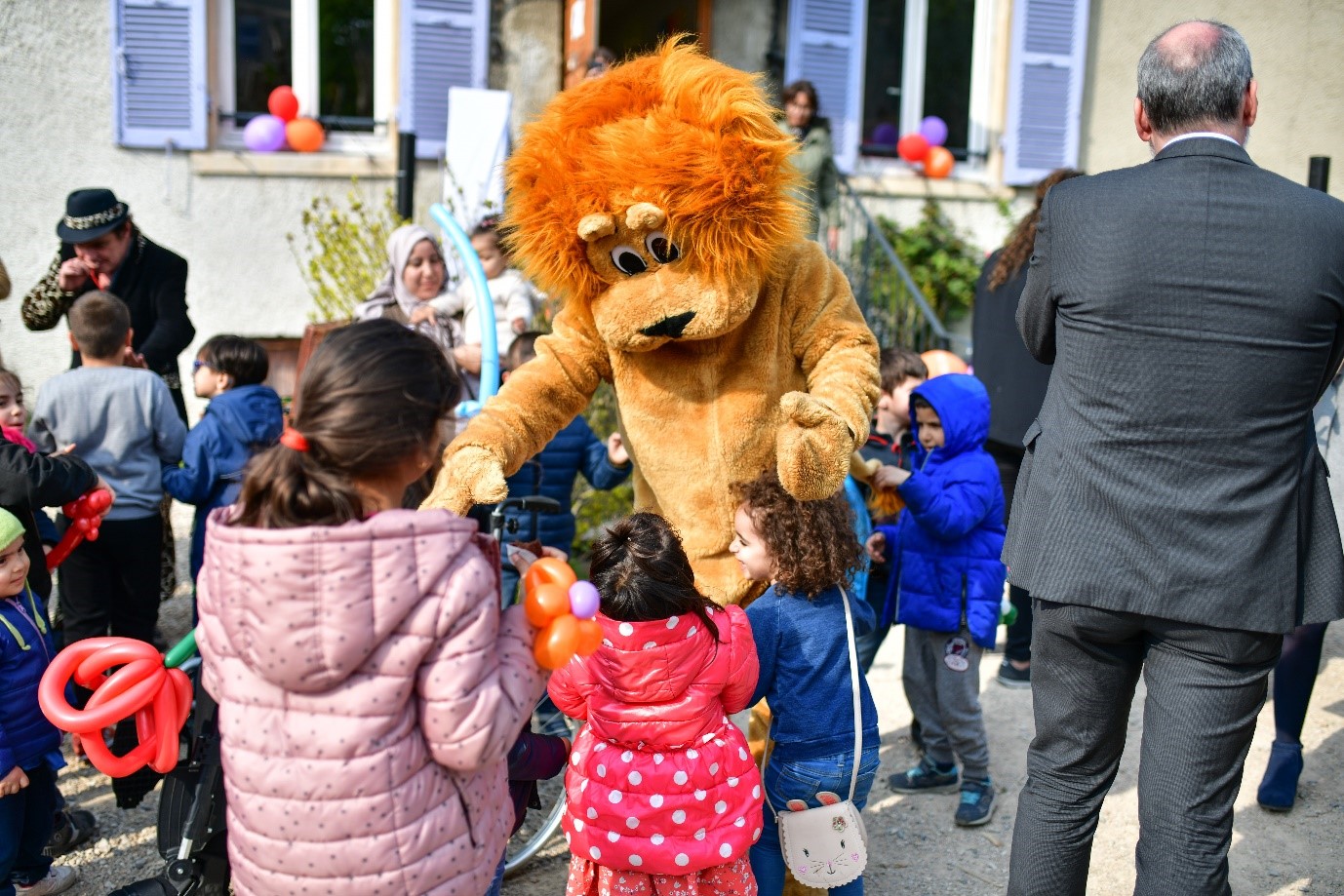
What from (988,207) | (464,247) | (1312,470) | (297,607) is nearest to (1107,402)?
(1312,470)

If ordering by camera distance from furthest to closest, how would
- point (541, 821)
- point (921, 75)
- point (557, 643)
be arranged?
point (921, 75) < point (541, 821) < point (557, 643)

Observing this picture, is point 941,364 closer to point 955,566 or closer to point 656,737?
point 955,566

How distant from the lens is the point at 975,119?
9.84 m

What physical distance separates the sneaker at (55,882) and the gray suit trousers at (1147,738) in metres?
2.54

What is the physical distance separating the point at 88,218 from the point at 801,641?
360 centimetres

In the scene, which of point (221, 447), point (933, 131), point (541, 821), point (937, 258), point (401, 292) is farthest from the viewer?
point (933, 131)

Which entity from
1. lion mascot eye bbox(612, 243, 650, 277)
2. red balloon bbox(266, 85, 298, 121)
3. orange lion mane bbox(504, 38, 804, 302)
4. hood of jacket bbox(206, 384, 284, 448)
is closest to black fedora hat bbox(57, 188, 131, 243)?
hood of jacket bbox(206, 384, 284, 448)

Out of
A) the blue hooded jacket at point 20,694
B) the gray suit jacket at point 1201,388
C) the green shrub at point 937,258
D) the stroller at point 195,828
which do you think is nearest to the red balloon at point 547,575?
the gray suit jacket at point 1201,388

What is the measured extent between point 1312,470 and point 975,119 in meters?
8.07

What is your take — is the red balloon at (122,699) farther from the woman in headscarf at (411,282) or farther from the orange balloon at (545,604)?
the woman in headscarf at (411,282)

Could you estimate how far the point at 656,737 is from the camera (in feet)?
8.57

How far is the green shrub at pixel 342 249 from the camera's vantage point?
736cm

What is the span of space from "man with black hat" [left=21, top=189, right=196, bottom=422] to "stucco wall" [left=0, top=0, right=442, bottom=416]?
9.46 feet

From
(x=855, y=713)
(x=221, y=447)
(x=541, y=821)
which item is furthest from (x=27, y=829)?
(x=855, y=713)
